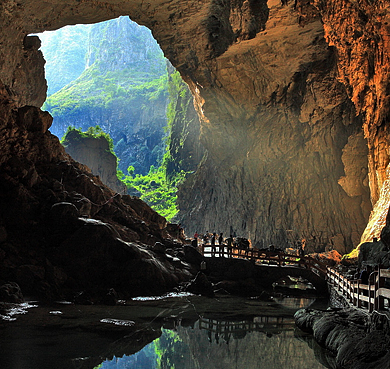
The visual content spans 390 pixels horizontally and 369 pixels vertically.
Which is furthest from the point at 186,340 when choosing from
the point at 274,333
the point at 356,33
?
the point at 356,33

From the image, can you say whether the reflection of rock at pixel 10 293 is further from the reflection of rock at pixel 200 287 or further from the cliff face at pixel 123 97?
the cliff face at pixel 123 97

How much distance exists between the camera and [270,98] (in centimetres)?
3394

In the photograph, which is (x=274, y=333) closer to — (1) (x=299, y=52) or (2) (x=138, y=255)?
(2) (x=138, y=255)

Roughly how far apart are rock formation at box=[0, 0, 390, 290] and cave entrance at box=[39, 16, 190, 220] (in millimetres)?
27930

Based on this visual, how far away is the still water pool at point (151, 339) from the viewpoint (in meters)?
8.91

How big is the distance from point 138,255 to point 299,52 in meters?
18.8

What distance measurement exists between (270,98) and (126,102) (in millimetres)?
80037

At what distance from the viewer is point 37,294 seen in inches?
597

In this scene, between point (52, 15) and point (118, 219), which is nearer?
point (118, 219)

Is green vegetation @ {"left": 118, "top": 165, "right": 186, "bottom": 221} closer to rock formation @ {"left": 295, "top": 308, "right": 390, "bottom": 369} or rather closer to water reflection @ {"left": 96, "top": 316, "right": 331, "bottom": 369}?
water reflection @ {"left": 96, "top": 316, "right": 331, "bottom": 369}

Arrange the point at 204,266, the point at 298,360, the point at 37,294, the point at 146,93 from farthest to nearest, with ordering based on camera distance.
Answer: the point at 146,93 < the point at 204,266 < the point at 37,294 < the point at 298,360

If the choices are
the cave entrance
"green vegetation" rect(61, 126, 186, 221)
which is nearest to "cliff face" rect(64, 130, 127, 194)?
"green vegetation" rect(61, 126, 186, 221)

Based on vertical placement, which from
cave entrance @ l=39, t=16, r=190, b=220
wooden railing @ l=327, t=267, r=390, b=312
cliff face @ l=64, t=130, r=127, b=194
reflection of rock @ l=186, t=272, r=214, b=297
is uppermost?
cave entrance @ l=39, t=16, r=190, b=220

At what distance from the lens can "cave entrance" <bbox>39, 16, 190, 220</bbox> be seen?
80.3 meters
